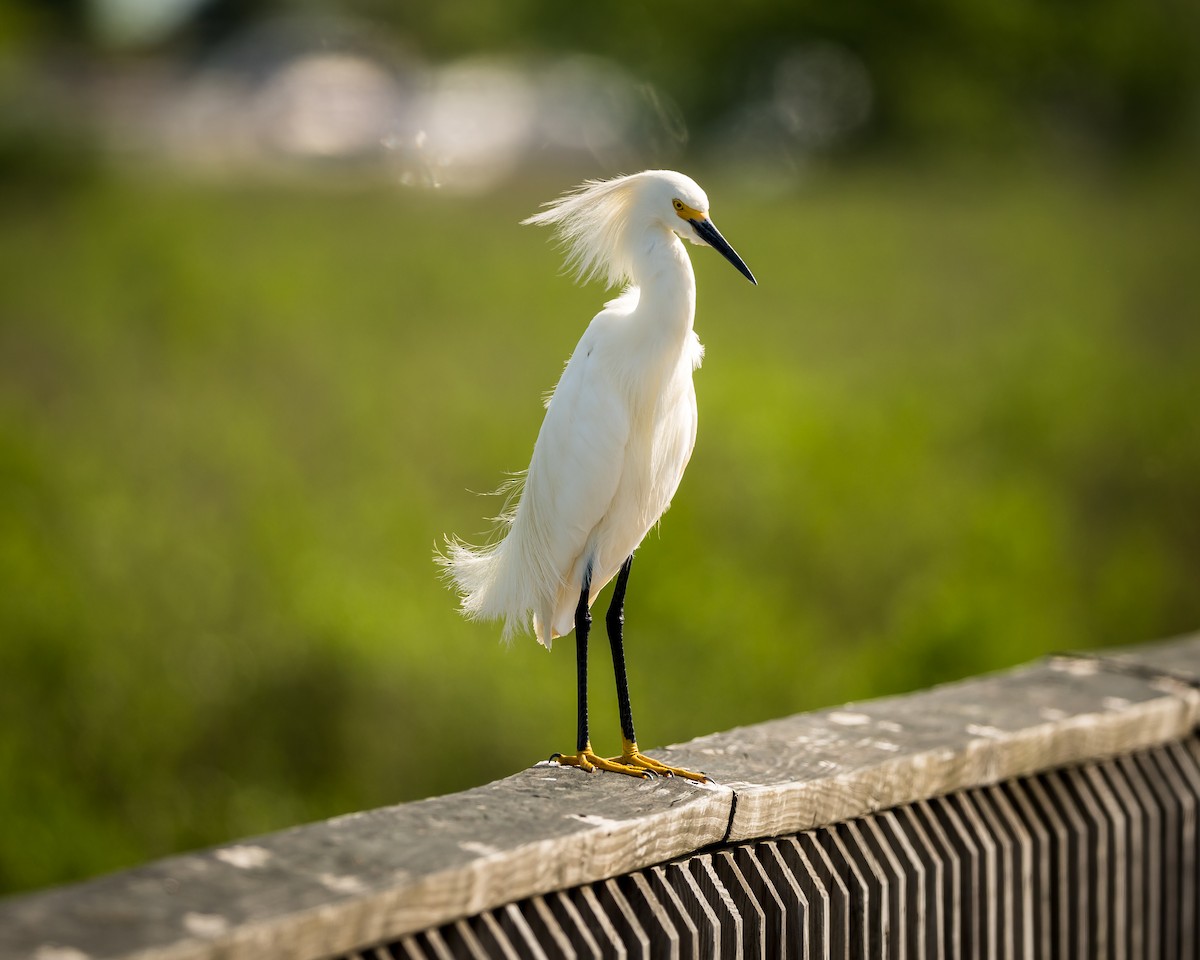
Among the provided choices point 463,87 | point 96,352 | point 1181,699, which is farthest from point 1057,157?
point 1181,699

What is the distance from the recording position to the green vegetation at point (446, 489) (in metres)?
5.52

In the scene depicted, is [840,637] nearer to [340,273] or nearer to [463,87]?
[340,273]

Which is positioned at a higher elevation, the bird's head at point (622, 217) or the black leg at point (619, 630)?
the bird's head at point (622, 217)

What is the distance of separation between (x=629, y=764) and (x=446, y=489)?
5.78 meters

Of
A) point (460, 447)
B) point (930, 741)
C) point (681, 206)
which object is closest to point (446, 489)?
point (460, 447)

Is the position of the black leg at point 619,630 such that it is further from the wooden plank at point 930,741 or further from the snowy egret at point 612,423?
the wooden plank at point 930,741

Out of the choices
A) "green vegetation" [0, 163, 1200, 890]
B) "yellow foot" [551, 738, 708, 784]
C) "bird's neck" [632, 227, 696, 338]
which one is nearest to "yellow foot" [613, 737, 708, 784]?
"yellow foot" [551, 738, 708, 784]

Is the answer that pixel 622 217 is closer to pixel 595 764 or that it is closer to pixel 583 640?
pixel 583 640

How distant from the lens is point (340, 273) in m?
11.5

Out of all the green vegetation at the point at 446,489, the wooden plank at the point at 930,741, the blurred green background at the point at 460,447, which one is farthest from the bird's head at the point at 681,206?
the green vegetation at the point at 446,489

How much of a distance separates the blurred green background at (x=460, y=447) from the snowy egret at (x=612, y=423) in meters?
0.76

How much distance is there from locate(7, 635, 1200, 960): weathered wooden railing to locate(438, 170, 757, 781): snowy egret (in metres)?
0.28

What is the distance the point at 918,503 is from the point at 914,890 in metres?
6.01

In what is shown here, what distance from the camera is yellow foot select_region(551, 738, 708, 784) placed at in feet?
6.04
